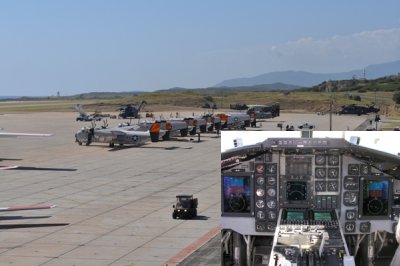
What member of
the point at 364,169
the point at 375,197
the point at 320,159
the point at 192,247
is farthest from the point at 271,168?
the point at 192,247

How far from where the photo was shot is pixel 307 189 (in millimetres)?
13047

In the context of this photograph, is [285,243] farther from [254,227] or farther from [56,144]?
[56,144]

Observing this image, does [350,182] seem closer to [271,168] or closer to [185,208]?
[271,168]

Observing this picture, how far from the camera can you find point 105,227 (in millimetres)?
30484

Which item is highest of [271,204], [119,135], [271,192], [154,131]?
[271,192]

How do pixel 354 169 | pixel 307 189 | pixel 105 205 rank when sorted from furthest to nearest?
pixel 105 205
pixel 307 189
pixel 354 169

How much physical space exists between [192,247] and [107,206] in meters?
11.6

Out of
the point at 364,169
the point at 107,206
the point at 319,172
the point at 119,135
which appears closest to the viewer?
the point at 364,169

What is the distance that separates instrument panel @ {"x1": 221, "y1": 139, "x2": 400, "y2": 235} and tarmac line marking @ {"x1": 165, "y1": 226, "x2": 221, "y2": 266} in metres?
11.0

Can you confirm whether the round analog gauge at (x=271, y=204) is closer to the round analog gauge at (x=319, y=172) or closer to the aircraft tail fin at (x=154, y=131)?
the round analog gauge at (x=319, y=172)

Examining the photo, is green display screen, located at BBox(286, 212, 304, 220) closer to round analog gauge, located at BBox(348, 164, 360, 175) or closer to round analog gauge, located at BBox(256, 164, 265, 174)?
round analog gauge, located at BBox(256, 164, 265, 174)

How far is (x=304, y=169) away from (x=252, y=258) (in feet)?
6.78

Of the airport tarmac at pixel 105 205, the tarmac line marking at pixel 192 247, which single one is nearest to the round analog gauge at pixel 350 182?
the tarmac line marking at pixel 192 247

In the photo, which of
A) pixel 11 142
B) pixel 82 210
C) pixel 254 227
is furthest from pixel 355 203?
pixel 11 142
